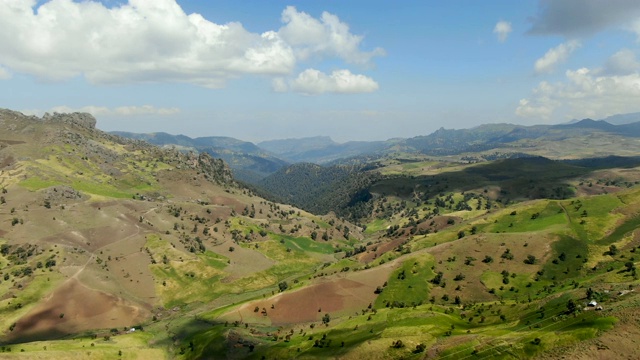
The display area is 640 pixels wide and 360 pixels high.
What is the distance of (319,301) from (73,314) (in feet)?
345

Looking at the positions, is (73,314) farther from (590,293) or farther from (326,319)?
(590,293)

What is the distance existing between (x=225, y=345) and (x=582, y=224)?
15832 cm

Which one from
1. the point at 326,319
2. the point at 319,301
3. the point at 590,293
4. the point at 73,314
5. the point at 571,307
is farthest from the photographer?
the point at 73,314

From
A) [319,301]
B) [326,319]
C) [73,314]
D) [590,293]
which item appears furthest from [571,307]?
[73,314]

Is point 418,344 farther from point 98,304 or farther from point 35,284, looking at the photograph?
point 35,284

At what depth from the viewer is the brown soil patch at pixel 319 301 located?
16100cm

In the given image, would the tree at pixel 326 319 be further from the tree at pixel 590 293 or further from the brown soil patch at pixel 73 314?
the brown soil patch at pixel 73 314

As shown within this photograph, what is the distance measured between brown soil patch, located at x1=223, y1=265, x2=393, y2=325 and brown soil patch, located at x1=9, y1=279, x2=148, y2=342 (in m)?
55.4

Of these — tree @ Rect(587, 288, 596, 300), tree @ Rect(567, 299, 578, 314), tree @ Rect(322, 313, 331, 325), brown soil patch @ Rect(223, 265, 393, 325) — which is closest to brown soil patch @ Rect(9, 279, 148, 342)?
brown soil patch @ Rect(223, 265, 393, 325)

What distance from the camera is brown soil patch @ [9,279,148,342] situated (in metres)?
168

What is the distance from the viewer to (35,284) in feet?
622

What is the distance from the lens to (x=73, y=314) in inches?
7111

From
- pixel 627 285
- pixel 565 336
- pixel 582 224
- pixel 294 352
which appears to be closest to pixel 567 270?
pixel 582 224

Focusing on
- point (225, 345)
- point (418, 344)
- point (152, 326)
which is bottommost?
point (152, 326)
